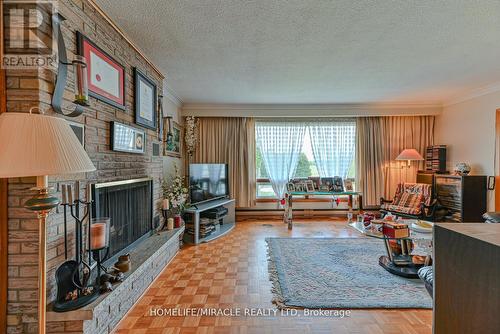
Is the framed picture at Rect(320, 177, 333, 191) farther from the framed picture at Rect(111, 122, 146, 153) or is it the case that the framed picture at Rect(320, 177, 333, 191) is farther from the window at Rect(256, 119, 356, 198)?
the framed picture at Rect(111, 122, 146, 153)

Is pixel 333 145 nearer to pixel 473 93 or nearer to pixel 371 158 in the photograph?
pixel 371 158

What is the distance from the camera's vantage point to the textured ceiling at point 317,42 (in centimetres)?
185

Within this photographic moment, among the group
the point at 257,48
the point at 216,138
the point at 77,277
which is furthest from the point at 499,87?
the point at 77,277

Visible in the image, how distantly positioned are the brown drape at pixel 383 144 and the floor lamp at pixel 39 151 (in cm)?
513

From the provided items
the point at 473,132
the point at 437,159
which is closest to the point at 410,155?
the point at 437,159

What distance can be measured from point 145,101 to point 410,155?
480 cm

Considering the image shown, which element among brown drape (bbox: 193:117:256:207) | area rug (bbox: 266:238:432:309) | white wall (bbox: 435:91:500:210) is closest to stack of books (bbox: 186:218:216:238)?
area rug (bbox: 266:238:432:309)

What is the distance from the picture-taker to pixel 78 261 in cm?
157

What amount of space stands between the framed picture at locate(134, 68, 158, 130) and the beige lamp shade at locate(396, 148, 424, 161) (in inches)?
179

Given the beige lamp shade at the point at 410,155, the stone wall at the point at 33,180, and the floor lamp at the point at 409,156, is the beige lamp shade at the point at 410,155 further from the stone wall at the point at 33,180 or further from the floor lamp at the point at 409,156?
the stone wall at the point at 33,180

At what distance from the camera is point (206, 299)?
2.14m

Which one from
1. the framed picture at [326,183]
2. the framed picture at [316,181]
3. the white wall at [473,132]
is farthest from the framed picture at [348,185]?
the white wall at [473,132]

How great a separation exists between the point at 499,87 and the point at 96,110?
529 cm

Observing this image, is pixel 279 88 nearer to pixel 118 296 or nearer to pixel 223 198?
pixel 223 198
